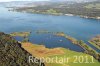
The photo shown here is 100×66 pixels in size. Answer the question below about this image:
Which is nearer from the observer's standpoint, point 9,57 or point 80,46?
point 9,57

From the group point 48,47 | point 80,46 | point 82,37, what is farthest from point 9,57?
point 82,37

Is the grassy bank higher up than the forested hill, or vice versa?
the forested hill

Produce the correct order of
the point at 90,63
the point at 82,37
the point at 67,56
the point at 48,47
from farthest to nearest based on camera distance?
the point at 82,37 < the point at 48,47 < the point at 67,56 < the point at 90,63

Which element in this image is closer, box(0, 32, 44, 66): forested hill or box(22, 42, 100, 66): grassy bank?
box(0, 32, 44, 66): forested hill

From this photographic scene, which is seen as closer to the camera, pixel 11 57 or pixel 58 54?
pixel 11 57

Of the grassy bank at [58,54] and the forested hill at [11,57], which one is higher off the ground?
the forested hill at [11,57]

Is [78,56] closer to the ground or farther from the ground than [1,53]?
closer to the ground

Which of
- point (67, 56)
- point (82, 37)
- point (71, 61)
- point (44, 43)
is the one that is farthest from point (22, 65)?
point (82, 37)

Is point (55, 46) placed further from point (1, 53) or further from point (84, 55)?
point (1, 53)

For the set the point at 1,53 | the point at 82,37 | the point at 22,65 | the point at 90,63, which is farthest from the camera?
the point at 82,37

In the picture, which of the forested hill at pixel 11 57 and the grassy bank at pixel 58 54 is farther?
the grassy bank at pixel 58 54

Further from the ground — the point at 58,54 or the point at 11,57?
the point at 11,57
